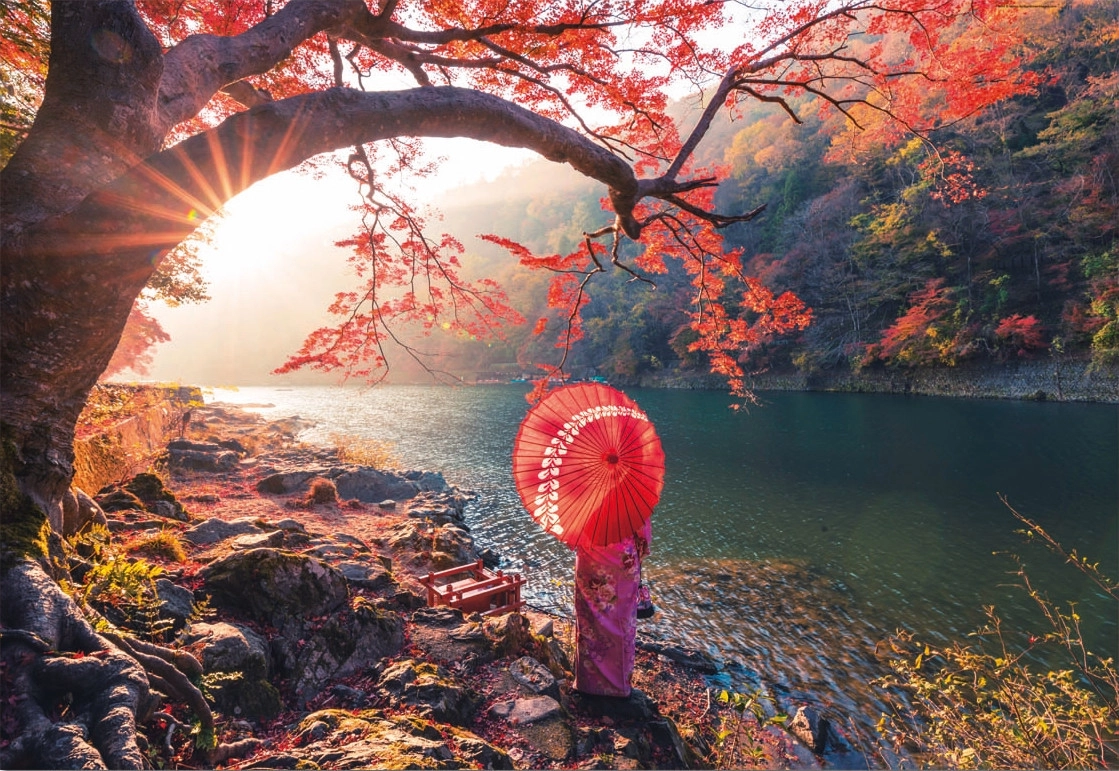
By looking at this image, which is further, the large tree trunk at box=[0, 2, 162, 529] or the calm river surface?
the calm river surface

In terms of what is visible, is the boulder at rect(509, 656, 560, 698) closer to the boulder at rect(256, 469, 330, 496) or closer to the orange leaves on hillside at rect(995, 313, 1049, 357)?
the boulder at rect(256, 469, 330, 496)

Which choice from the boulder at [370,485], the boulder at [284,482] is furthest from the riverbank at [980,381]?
the boulder at [284,482]

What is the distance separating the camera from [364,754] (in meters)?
2.62

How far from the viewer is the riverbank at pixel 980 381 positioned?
82.4ft

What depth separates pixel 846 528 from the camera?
12531mm

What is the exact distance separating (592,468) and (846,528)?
38.1ft

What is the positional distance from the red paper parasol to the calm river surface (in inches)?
212

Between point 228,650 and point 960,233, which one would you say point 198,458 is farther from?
point 960,233

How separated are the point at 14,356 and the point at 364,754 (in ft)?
8.80

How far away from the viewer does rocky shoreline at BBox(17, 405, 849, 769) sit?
2857 mm

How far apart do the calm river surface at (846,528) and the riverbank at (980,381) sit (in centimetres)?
176

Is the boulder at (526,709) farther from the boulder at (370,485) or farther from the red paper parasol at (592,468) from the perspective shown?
the boulder at (370,485)

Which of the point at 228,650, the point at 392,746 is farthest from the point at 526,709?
the point at 228,650

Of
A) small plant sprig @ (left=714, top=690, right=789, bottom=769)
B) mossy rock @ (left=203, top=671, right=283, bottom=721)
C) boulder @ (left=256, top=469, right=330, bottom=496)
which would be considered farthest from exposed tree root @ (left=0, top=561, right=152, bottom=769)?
boulder @ (left=256, top=469, right=330, bottom=496)
